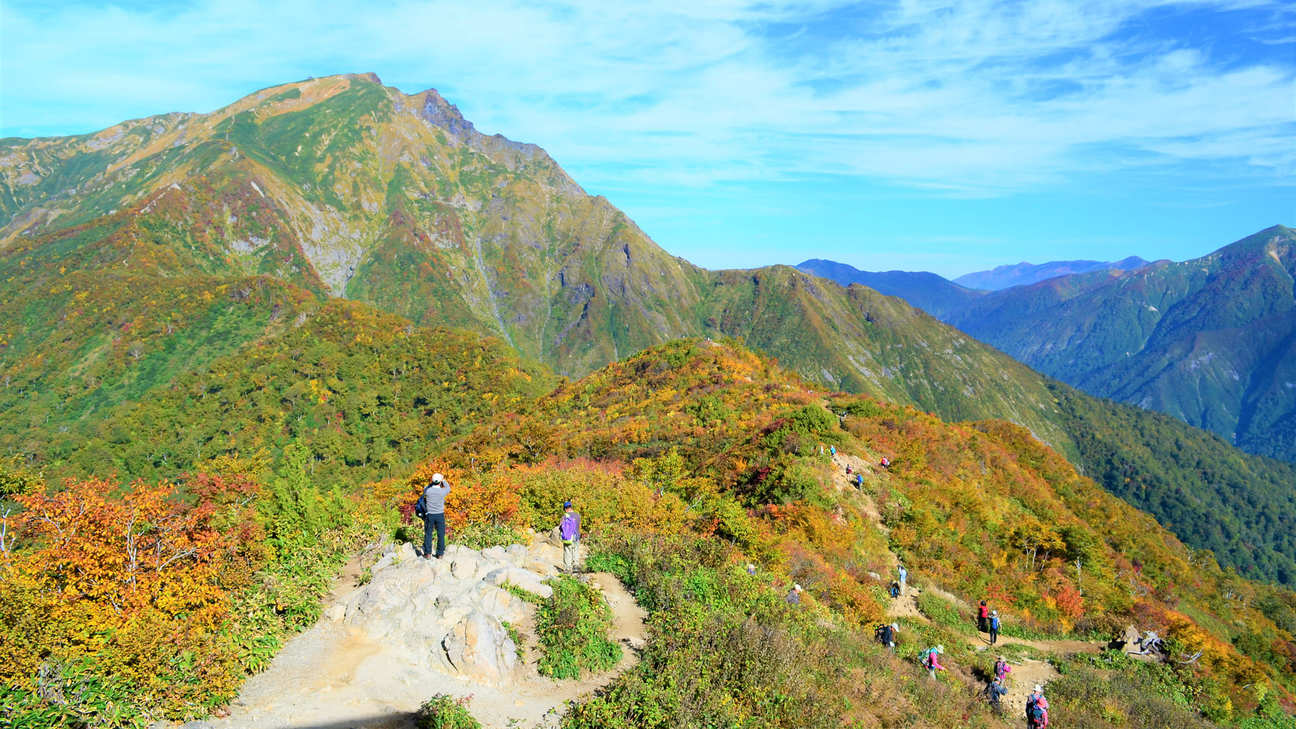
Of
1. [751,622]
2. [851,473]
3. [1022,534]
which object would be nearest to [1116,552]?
[1022,534]

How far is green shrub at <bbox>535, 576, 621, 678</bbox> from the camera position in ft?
43.9

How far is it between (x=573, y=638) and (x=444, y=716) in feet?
11.9

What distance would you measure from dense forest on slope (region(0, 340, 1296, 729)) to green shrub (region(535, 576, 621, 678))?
1.30 m

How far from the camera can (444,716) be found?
422 inches

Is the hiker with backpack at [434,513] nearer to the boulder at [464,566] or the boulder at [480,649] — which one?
the boulder at [464,566]

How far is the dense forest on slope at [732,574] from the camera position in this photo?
1109cm

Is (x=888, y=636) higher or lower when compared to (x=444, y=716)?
lower

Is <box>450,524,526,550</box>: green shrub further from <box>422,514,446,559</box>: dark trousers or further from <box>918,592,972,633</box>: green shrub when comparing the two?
<box>918,592,972,633</box>: green shrub

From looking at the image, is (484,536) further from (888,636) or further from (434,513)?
(888,636)

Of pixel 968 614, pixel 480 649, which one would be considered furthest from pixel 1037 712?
pixel 480 649

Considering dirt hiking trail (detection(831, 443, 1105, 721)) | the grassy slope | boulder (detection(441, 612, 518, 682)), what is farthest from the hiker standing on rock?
boulder (detection(441, 612, 518, 682))

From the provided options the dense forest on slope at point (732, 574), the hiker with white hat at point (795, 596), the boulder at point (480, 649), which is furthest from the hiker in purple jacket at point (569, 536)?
the hiker with white hat at point (795, 596)

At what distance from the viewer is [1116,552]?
42.8 meters

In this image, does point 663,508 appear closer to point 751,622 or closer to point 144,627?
point 751,622
